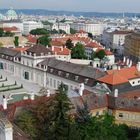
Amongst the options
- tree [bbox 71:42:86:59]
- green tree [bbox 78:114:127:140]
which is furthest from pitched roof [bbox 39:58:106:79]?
tree [bbox 71:42:86:59]

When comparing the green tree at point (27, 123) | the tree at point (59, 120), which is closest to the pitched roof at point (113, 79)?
the green tree at point (27, 123)

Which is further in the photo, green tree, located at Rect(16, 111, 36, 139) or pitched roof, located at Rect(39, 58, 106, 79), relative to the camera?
pitched roof, located at Rect(39, 58, 106, 79)

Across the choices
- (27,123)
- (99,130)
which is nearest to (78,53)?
(99,130)

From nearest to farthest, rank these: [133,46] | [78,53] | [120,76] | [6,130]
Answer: [6,130]
[120,76]
[78,53]
[133,46]

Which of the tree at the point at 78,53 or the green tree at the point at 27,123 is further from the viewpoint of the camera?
the tree at the point at 78,53

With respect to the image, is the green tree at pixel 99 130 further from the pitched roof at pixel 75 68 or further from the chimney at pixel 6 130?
the pitched roof at pixel 75 68

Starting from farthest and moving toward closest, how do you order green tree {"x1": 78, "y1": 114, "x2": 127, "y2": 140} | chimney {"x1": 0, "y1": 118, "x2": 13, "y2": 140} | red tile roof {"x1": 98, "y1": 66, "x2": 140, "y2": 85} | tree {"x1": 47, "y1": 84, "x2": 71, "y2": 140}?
→ red tile roof {"x1": 98, "y1": 66, "x2": 140, "y2": 85} → green tree {"x1": 78, "y1": 114, "x2": 127, "y2": 140} → tree {"x1": 47, "y1": 84, "x2": 71, "y2": 140} → chimney {"x1": 0, "y1": 118, "x2": 13, "y2": 140}

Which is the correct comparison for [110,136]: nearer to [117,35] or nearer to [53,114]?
[53,114]

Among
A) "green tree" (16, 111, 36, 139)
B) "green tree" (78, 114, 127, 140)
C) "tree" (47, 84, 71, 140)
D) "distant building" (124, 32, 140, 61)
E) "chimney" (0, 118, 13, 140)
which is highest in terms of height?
"chimney" (0, 118, 13, 140)

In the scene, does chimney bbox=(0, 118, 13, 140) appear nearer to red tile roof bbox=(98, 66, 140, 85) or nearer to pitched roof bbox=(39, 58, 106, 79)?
red tile roof bbox=(98, 66, 140, 85)

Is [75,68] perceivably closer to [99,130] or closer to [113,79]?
[113,79]

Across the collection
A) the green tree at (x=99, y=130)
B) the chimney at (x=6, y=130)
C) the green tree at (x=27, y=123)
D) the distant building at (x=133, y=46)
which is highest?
the chimney at (x=6, y=130)

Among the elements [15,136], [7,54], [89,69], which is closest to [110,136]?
[15,136]

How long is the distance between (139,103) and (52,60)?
93.8 ft
